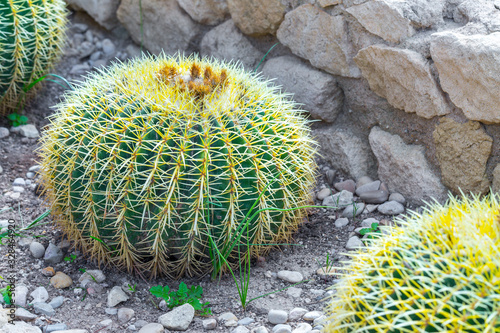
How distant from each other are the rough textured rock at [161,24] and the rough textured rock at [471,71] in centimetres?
183

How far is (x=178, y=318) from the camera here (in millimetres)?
1962

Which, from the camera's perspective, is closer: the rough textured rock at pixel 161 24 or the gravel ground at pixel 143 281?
the gravel ground at pixel 143 281

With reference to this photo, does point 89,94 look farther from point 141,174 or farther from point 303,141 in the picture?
point 303,141

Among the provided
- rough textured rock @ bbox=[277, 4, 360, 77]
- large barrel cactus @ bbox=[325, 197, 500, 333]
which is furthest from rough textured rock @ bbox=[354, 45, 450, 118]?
large barrel cactus @ bbox=[325, 197, 500, 333]

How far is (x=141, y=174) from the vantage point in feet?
6.33

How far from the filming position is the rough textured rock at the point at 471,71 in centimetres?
216

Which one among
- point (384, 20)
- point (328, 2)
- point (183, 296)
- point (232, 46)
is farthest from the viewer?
point (232, 46)

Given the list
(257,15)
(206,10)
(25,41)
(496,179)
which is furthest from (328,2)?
(25,41)

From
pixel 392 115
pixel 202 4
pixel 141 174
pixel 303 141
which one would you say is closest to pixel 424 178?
pixel 392 115

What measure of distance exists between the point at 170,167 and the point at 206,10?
1823mm

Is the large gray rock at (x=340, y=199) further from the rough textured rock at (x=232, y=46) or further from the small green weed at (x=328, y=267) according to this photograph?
the rough textured rock at (x=232, y=46)

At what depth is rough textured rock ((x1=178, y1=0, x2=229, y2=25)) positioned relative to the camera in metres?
3.42

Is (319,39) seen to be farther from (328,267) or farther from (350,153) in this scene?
(328,267)

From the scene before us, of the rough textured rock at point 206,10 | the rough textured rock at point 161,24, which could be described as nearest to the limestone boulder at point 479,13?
the rough textured rock at point 206,10
